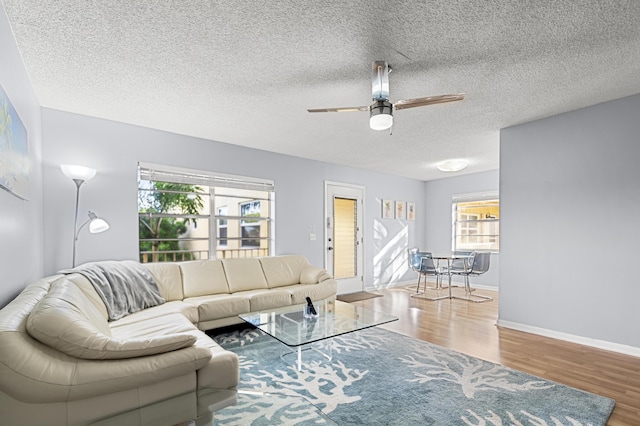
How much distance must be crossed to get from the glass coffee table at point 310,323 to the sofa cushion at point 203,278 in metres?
0.91

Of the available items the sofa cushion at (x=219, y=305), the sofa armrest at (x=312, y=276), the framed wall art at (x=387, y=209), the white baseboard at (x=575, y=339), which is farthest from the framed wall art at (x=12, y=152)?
the framed wall art at (x=387, y=209)

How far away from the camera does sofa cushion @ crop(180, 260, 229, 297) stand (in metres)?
3.68

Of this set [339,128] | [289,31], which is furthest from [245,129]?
[289,31]

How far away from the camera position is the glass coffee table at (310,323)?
2.48 m

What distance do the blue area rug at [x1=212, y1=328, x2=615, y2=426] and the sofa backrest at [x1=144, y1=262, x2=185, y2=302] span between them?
1.00m

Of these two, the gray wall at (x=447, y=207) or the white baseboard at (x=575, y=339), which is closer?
the white baseboard at (x=575, y=339)

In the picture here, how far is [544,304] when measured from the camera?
3.58m

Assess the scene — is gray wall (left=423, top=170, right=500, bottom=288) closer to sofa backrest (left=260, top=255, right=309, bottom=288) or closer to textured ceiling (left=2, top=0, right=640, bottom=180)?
textured ceiling (left=2, top=0, right=640, bottom=180)

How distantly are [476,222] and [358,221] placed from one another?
Answer: 2.71 meters

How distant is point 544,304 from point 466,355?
1383 mm

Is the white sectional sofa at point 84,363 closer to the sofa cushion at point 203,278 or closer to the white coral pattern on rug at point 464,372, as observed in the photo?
the sofa cushion at point 203,278

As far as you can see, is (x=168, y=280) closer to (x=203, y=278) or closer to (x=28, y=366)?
(x=203, y=278)

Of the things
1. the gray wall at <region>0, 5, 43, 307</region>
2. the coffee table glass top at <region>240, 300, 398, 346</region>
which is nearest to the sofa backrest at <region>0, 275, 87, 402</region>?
the gray wall at <region>0, 5, 43, 307</region>

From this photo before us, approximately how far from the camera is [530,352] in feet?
10.0
